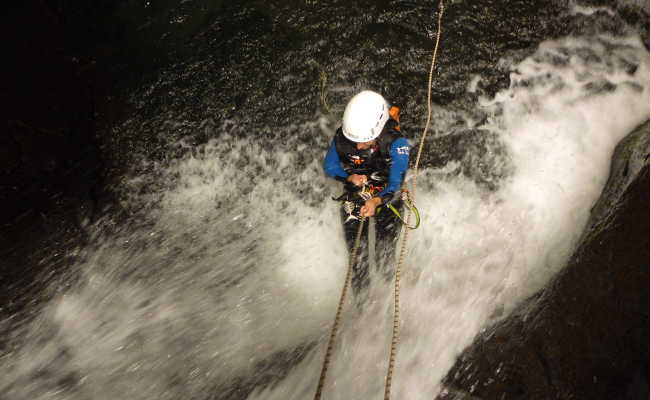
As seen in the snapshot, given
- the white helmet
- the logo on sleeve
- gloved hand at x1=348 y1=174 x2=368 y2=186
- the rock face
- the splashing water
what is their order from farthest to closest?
the splashing water
gloved hand at x1=348 y1=174 x2=368 y2=186
the logo on sleeve
the white helmet
the rock face

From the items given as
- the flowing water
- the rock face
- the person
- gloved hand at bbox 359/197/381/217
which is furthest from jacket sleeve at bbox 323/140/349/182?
the rock face

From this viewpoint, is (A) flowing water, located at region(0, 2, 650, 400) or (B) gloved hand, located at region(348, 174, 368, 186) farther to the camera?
(A) flowing water, located at region(0, 2, 650, 400)

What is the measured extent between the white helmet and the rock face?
1.98 metres

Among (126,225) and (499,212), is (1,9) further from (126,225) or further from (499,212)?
(499,212)

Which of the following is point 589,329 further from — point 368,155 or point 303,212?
point 303,212

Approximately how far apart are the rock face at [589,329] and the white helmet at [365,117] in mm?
1984

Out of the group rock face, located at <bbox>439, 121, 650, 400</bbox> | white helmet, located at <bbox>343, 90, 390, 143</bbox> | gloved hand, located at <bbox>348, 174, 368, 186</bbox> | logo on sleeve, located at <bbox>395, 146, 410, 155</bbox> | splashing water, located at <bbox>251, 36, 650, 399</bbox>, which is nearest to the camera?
rock face, located at <bbox>439, 121, 650, 400</bbox>

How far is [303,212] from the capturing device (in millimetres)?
4250

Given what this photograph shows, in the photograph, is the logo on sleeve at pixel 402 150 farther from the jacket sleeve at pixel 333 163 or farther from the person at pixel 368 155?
the jacket sleeve at pixel 333 163

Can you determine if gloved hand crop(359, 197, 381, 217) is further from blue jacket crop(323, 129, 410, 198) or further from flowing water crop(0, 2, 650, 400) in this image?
flowing water crop(0, 2, 650, 400)

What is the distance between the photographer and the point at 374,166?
136 inches

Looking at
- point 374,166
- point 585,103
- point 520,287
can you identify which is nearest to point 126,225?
point 374,166

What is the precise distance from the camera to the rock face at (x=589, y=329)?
2840 millimetres

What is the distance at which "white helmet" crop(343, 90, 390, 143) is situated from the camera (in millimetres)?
3135
